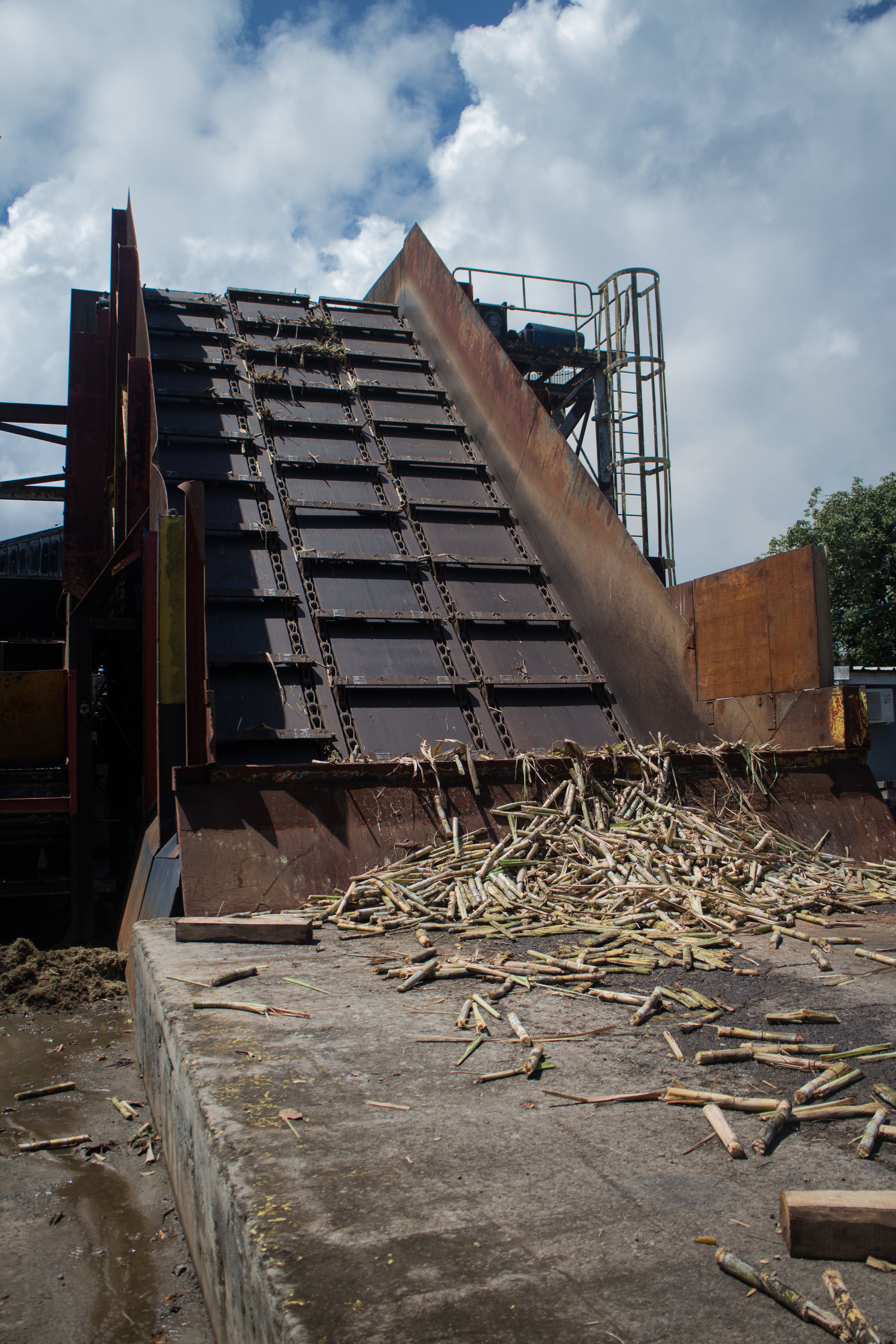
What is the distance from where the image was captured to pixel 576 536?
265 inches

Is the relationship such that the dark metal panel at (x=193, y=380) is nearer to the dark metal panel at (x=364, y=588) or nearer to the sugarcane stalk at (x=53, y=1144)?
the dark metal panel at (x=364, y=588)

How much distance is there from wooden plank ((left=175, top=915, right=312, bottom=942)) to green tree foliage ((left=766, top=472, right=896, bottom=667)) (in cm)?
2557

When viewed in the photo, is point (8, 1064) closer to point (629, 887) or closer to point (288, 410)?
point (629, 887)

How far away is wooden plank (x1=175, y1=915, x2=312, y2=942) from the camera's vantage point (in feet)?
11.7

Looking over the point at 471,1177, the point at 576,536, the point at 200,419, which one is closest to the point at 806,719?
the point at 576,536

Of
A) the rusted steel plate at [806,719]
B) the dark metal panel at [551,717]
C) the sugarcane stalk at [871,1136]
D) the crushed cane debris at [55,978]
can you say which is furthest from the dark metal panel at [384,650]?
the sugarcane stalk at [871,1136]

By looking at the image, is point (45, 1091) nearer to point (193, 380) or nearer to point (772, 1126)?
point (772, 1126)

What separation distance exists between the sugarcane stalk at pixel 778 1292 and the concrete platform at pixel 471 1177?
14 millimetres

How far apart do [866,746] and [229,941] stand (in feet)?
12.8

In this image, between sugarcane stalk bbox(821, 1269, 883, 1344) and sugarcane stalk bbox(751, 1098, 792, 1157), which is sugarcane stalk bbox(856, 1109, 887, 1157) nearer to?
sugarcane stalk bbox(751, 1098, 792, 1157)

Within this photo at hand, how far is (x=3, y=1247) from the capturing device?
2117 millimetres

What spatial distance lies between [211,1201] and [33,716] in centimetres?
459

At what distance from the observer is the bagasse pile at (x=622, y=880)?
11.8ft

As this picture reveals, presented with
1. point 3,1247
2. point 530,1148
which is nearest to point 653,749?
point 530,1148
